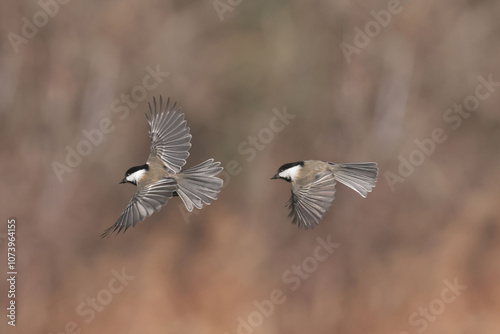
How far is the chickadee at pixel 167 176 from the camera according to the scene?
2332 mm

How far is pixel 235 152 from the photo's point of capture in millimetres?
3643

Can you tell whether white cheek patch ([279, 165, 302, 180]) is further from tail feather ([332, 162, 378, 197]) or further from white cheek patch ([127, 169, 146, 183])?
white cheek patch ([127, 169, 146, 183])

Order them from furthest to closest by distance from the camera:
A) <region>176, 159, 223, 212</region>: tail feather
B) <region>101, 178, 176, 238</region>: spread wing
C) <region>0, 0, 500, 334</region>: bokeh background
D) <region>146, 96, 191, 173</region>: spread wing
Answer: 1. <region>0, 0, 500, 334</region>: bokeh background
2. <region>146, 96, 191, 173</region>: spread wing
3. <region>176, 159, 223, 212</region>: tail feather
4. <region>101, 178, 176, 238</region>: spread wing

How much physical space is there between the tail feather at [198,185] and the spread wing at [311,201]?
0.26 metres

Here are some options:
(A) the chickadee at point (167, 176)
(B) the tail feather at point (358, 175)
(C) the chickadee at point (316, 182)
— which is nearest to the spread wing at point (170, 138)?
(A) the chickadee at point (167, 176)

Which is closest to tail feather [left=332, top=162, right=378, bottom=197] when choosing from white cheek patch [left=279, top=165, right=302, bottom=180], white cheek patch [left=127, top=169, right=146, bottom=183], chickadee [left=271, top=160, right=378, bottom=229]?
chickadee [left=271, top=160, right=378, bottom=229]

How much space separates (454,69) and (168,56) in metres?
1.40

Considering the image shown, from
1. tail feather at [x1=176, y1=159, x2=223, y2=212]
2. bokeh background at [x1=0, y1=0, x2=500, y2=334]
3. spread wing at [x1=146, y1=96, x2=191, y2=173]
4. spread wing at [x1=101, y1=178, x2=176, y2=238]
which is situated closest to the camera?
spread wing at [x1=101, y1=178, x2=176, y2=238]

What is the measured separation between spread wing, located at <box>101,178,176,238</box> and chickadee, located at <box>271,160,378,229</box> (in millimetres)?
395

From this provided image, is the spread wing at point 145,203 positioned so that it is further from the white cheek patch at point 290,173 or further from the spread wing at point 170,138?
the white cheek patch at point 290,173

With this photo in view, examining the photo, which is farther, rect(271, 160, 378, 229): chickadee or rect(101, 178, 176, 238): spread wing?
rect(271, 160, 378, 229): chickadee

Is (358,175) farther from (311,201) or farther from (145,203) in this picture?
(145,203)

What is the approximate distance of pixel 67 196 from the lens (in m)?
3.66

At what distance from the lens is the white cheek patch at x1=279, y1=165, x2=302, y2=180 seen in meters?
2.60
